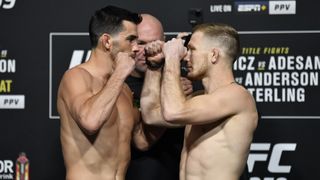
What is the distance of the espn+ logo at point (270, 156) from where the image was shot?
294 centimetres

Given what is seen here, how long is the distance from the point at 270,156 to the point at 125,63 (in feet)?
3.18

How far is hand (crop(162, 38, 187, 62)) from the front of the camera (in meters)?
2.23

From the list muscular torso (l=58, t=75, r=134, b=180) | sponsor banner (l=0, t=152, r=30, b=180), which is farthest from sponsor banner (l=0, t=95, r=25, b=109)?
muscular torso (l=58, t=75, r=134, b=180)

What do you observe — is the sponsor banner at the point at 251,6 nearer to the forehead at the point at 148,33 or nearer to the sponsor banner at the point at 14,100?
the forehead at the point at 148,33

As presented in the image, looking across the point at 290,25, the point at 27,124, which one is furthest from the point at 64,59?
the point at 290,25

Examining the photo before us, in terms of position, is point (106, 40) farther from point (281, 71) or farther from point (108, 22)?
point (281, 71)

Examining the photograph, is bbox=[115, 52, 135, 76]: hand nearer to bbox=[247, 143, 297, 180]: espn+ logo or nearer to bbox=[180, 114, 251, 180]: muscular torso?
bbox=[180, 114, 251, 180]: muscular torso

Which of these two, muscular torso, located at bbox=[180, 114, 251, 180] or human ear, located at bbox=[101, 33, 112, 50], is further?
human ear, located at bbox=[101, 33, 112, 50]

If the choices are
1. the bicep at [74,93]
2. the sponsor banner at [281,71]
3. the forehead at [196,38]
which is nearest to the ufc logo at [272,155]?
the sponsor banner at [281,71]

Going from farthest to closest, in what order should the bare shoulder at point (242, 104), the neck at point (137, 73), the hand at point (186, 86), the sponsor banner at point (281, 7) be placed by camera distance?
the sponsor banner at point (281, 7), the neck at point (137, 73), the hand at point (186, 86), the bare shoulder at point (242, 104)

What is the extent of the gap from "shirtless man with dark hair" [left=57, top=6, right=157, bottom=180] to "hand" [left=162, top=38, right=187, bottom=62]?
0.40ft

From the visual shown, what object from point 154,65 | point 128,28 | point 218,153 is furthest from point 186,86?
point 218,153

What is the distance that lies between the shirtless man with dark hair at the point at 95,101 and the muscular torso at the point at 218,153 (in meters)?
0.29

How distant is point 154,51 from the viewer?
2.45 m
